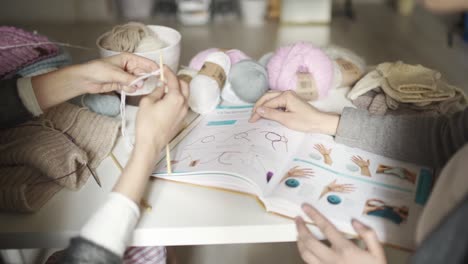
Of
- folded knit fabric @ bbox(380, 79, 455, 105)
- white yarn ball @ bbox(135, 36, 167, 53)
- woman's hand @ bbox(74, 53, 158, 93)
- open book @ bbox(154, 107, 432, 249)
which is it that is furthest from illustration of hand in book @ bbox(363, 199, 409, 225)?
white yarn ball @ bbox(135, 36, 167, 53)

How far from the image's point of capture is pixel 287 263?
1.32m

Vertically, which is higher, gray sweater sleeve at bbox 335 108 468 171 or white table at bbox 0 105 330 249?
gray sweater sleeve at bbox 335 108 468 171

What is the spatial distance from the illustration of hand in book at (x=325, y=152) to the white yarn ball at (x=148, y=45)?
41cm

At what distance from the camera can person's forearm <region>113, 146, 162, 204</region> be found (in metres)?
0.64

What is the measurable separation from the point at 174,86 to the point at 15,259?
63 centimetres

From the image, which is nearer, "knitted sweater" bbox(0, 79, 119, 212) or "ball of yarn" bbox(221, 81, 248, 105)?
"knitted sweater" bbox(0, 79, 119, 212)

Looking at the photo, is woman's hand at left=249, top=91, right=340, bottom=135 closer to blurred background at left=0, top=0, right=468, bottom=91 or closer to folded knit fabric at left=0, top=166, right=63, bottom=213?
folded knit fabric at left=0, top=166, right=63, bottom=213

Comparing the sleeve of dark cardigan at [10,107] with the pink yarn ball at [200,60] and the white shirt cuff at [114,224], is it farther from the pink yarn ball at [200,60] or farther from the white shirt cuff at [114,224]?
the pink yarn ball at [200,60]

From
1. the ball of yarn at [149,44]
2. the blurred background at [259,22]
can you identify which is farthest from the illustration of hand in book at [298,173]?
the blurred background at [259,22]

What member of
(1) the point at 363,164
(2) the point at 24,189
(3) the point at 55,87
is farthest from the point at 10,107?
(1) the point at 363,164

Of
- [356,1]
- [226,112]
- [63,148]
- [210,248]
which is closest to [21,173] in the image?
[63,148]

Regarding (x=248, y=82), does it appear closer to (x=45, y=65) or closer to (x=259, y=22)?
(x=45, y=65)

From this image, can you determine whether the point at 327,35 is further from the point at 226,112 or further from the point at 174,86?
the point at 174,86

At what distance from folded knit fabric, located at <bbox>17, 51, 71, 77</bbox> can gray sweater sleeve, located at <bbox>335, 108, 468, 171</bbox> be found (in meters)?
0.60
